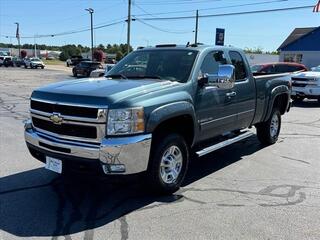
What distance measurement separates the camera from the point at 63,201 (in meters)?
5.22

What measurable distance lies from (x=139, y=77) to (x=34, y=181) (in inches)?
82.6

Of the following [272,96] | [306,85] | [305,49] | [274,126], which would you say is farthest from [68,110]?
[305,49]

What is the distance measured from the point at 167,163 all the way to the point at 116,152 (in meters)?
0.99

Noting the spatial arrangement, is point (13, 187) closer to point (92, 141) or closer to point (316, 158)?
point (92, 141)

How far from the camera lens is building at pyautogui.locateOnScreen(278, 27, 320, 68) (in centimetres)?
4316

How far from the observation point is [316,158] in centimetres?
786

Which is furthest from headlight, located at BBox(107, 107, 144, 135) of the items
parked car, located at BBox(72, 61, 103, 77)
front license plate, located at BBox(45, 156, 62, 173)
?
parked car, located at BBox(72, 61, 103, 77)

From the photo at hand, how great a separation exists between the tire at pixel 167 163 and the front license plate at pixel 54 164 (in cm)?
106

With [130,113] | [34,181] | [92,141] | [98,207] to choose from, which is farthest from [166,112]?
[34,181]

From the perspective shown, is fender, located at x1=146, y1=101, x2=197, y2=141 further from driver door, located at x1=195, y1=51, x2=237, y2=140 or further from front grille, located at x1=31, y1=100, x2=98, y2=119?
front grille, located at x1=31, y1=100, x2=98, y2=119

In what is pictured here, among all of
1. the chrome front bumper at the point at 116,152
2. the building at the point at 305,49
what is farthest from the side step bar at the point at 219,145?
the building at the point at 305,49

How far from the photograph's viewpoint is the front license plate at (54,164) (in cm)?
500

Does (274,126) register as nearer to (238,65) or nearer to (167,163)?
(238,65)

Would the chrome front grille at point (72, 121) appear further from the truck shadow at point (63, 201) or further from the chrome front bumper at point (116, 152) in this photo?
the truck shadow at point (63, 201)
